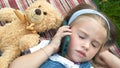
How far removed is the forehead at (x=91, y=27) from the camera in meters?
2.33

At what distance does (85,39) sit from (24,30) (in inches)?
17.5

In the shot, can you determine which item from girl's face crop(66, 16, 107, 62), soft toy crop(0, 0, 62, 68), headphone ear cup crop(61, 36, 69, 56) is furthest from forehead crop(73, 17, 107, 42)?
soft toy crop(0, 0, 62, 68)

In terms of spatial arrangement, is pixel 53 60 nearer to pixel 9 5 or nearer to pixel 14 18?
pixel 14 18

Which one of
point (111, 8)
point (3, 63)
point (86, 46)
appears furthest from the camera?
point (111, 8)

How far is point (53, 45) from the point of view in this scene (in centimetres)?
236

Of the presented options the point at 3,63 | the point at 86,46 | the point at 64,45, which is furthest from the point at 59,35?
the point at 3,63

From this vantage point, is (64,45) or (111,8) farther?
(111,8)

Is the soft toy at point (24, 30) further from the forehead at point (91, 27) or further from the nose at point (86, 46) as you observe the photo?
the nose at point (86, 46)

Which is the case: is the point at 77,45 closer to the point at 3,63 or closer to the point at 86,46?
the point at 86,46

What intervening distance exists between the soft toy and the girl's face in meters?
0.21

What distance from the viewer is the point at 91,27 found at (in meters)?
2.34

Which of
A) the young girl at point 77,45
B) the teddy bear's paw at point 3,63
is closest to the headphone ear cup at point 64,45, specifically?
the young girl at point 77,45

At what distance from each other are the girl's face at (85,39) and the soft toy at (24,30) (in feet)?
0.70

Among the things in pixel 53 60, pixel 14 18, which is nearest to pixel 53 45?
pixel 53 60
